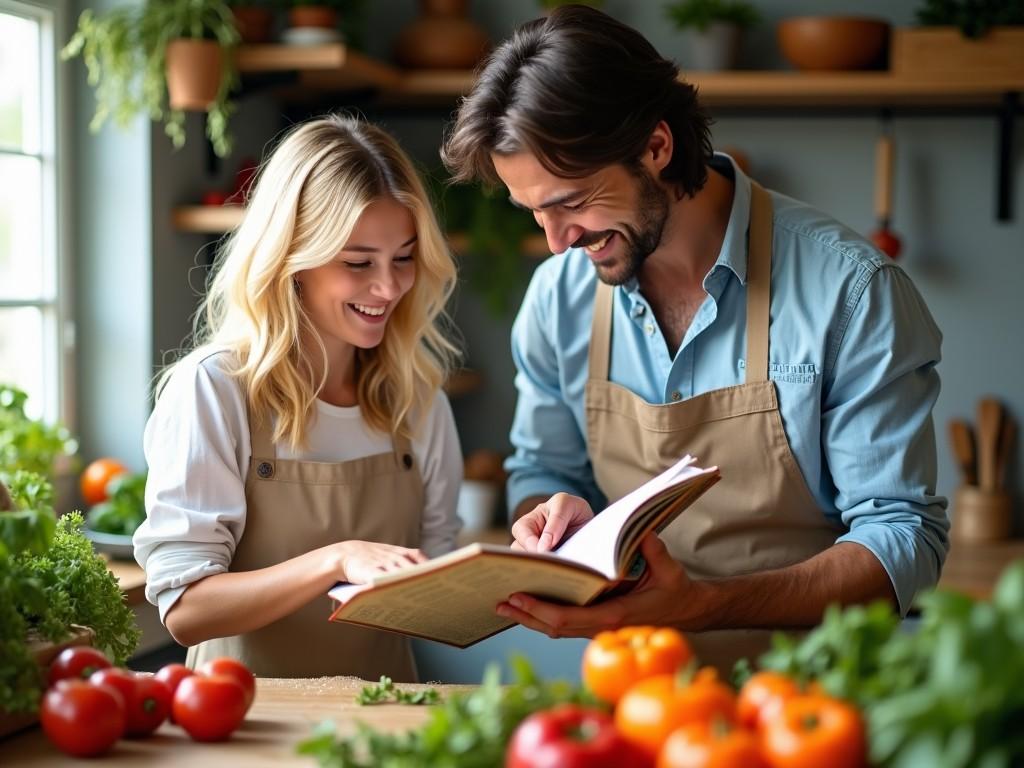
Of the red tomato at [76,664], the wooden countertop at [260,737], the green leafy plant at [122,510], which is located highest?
the red tomato at [76,664]

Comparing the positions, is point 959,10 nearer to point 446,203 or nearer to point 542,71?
point 446,203

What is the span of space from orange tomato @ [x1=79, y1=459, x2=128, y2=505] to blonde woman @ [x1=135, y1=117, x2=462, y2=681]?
0.95 m

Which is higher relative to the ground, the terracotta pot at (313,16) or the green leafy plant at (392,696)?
the terracotta pot at (313,16)

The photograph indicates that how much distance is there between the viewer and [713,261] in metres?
1.94

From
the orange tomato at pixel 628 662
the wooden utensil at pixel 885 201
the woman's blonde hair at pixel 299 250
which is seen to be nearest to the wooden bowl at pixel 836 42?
the wooden utensil at pixel 885 201

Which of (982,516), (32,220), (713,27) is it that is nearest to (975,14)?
(713,27)

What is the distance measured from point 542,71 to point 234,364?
2.04ft

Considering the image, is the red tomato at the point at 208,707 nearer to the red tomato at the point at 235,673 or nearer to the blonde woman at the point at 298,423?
the red tomato at the point at 235,673

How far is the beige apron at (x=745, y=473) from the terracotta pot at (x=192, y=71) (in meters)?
1.39

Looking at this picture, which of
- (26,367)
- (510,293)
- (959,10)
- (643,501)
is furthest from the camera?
(510,293)

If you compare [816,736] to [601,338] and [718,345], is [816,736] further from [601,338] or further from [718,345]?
[601,338]

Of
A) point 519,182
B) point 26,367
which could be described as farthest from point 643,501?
point 26,367

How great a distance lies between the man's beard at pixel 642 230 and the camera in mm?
1831

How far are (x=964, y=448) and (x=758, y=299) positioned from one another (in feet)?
6.11
